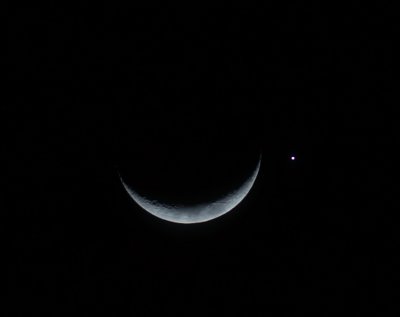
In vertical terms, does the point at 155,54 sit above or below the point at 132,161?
above

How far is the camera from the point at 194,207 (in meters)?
4.38

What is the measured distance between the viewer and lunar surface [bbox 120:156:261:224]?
439 cm

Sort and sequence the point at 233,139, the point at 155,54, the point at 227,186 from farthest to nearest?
the point at 227,186 < the point at 233,139 < the point at 155,54

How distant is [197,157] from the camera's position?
13.1 ft

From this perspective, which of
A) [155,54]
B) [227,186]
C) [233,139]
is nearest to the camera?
[155,54]

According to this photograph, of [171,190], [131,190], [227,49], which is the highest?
[227,49]

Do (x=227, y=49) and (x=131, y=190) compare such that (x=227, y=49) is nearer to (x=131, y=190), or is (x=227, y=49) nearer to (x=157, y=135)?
(x=157, y=135)

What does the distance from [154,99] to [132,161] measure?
778 millimetres

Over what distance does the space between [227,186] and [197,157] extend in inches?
24.2

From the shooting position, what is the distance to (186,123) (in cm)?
394

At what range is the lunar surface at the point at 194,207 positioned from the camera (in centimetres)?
439

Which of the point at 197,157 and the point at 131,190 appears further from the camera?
the point at 131,190

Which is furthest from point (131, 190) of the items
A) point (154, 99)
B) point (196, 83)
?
point (196, 83)

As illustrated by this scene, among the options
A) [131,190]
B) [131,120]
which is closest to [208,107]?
[131,120]
